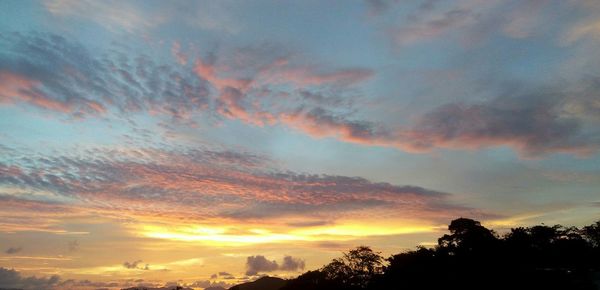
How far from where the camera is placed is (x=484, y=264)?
60094mm

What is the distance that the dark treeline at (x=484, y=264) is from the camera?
4925 centimetres

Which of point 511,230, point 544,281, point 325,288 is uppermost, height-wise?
point 511,230

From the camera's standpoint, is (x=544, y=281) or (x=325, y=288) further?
(x=325, y=288)

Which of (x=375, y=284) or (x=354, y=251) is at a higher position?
(x=354, y=251)

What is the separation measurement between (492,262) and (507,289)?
452 inches

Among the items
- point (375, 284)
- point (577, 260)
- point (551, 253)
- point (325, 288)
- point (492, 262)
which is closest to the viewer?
point (492, 262)

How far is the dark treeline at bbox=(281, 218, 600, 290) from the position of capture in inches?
1939

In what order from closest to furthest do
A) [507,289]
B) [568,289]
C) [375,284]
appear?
[568,289]
[507,289]
[375,284]

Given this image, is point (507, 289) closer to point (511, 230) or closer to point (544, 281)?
point (544, 281)

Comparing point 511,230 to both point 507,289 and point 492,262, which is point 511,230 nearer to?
point 492,262

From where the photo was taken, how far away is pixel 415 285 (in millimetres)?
63875

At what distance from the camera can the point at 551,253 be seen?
69312 millimetres

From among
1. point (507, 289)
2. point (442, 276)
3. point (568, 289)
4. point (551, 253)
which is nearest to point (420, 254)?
point (442, 276)

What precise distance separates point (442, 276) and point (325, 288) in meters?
33.5
